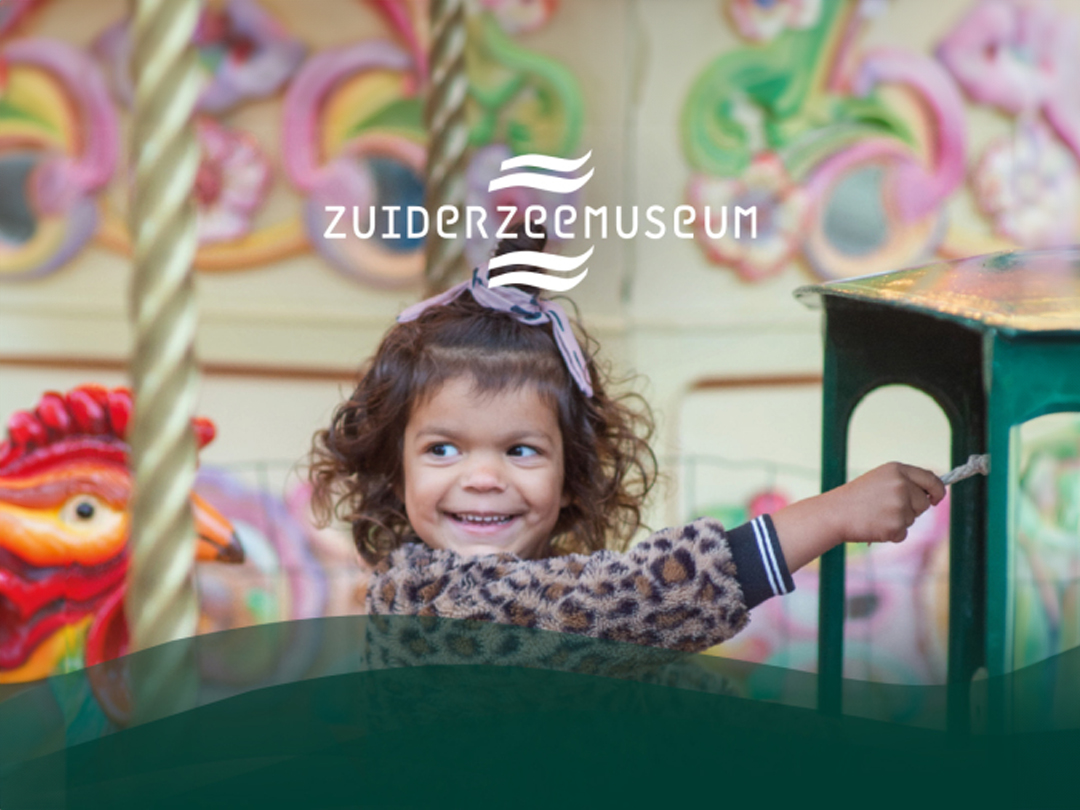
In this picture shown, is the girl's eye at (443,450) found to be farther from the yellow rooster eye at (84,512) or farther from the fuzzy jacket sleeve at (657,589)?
the yellow rooster eye at (84,512)

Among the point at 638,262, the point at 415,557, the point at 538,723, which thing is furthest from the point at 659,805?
the point at 638,262

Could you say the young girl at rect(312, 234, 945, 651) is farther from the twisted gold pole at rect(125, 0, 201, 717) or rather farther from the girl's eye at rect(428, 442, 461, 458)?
the twisted gold pole at rect(125, 0, 201, 717)

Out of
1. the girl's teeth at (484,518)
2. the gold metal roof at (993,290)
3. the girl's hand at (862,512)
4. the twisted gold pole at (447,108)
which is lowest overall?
the girl's teeth at (484,518)

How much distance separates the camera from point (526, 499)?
516mm

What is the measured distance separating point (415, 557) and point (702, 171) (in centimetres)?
72

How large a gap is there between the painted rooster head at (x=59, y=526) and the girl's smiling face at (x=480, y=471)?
0.21 m

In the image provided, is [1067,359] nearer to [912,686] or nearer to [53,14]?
[912,686]

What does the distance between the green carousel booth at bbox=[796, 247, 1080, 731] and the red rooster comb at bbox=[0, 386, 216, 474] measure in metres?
0.39

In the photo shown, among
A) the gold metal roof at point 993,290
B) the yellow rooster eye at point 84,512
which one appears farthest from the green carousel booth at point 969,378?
the yellow rooster eye at point 84,512

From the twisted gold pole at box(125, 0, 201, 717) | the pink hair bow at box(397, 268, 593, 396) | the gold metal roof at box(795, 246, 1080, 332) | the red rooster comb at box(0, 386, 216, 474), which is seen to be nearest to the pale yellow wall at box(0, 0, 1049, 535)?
the red rooster comb at box(0, 386, 216, 474)
